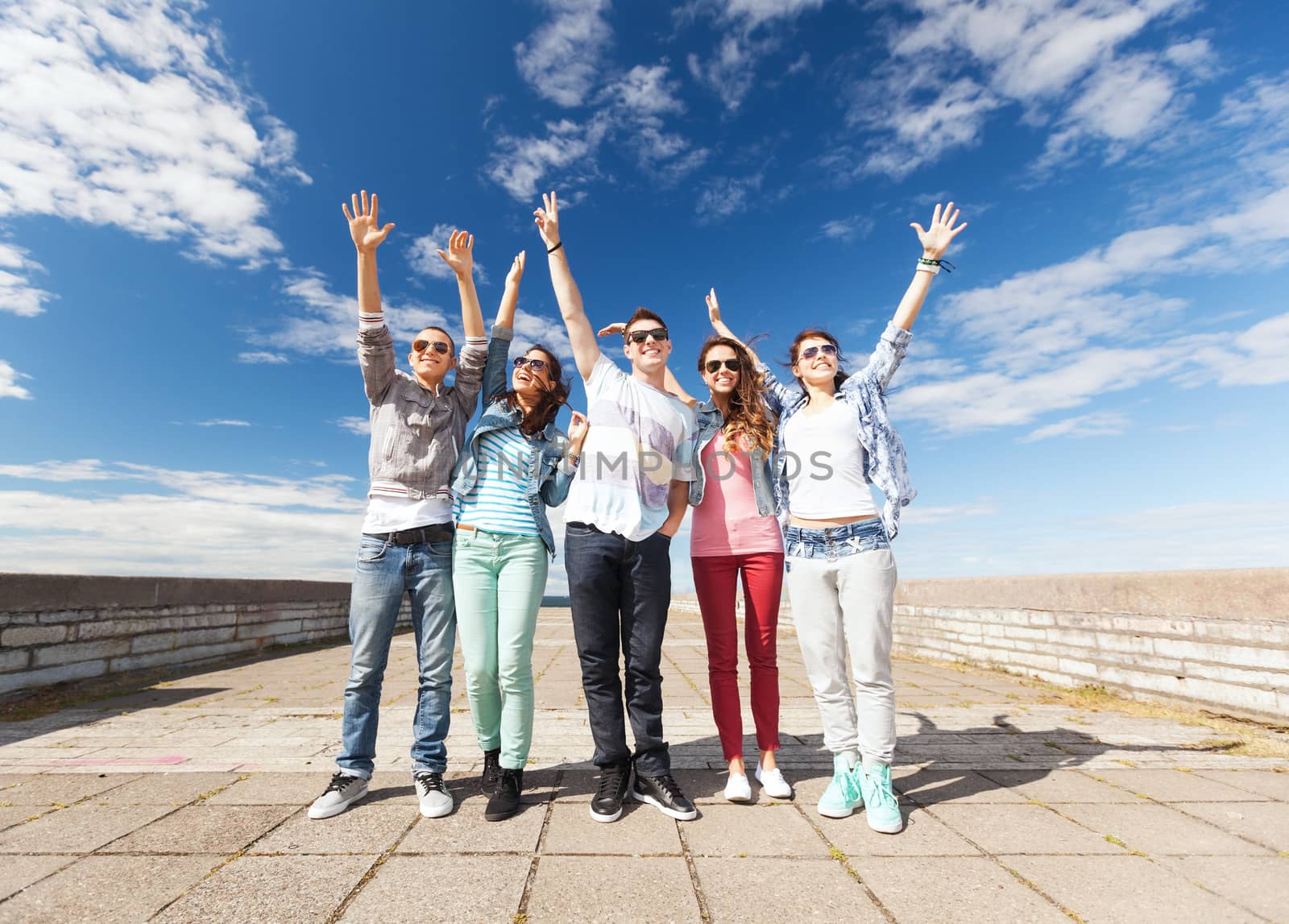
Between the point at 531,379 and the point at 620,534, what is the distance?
90cm

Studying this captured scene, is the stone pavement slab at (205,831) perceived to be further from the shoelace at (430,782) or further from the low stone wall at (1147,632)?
the low stone wall at (1147,632)

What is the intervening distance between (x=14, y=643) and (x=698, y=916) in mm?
6292

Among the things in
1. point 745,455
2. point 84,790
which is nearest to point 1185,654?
point 745,455

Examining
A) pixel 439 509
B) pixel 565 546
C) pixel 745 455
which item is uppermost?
pixel 745 455

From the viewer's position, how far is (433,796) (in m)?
2.51

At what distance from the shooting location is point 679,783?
292 centimetres

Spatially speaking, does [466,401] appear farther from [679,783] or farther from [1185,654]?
[1185,654]

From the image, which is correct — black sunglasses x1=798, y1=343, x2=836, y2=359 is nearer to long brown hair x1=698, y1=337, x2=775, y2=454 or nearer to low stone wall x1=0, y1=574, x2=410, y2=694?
long brown hair x1=698, y1=337, x2=775, y2=454

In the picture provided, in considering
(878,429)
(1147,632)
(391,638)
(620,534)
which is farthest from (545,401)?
(1147,632)

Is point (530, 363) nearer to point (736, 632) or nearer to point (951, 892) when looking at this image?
point (736, 632)

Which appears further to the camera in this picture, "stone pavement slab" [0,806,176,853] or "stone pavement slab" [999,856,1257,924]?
"stone pavement slab" [0,806,176,853]

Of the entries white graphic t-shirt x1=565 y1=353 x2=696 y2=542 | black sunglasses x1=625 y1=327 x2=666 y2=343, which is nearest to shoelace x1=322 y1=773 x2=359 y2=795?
white graphic t-shirt x1=565 y1=353 x2=696 y2=542

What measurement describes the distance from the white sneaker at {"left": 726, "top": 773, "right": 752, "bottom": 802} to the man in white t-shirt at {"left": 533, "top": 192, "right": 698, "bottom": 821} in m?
0.24

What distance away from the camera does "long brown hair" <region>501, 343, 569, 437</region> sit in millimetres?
2865
